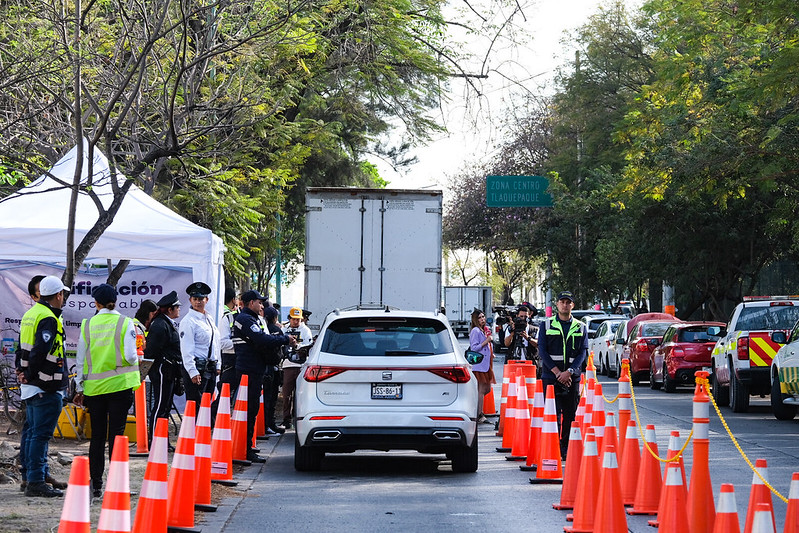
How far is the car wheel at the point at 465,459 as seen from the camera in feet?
40.5

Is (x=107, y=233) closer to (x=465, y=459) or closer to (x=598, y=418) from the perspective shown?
(x=465, y=459)

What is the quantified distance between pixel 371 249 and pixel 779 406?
6520 mm

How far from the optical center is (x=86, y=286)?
722 inches

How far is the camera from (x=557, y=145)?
177 ft

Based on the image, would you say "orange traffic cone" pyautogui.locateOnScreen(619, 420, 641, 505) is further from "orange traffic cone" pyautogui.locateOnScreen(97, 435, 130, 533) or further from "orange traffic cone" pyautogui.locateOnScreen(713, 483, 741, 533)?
"orange traffic cone" pyautogui.locateOnScreen(97, 435, 130, 533)

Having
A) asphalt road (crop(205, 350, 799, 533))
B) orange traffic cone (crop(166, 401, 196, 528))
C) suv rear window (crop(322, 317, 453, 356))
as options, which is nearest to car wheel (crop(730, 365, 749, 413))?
asphalt road (crop(205, 350, 799, 533))

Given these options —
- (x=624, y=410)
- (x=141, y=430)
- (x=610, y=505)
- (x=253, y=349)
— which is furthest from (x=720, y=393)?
(x=610, y=505)

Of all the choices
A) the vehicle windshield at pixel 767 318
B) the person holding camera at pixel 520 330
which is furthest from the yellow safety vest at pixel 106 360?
the vehicle windshield at pixel 767 318

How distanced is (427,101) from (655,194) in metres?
6.51

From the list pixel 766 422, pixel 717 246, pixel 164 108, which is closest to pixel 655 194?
pixel 717 246

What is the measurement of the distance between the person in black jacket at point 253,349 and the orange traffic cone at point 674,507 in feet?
21.7

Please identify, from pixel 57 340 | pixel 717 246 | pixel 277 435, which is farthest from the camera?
pixel 717 246

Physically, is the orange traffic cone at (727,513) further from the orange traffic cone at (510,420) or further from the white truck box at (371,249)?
the white truck box at (371,249)

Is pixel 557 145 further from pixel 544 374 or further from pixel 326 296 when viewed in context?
pixel 544 374
